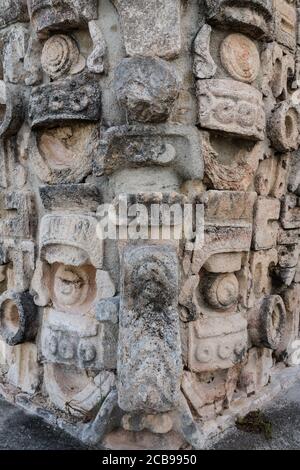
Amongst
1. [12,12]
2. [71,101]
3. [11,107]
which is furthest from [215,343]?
→ [12,12]

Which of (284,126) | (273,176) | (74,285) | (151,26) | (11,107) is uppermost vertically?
(151,26)

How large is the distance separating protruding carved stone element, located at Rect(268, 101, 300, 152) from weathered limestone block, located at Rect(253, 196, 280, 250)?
334mm

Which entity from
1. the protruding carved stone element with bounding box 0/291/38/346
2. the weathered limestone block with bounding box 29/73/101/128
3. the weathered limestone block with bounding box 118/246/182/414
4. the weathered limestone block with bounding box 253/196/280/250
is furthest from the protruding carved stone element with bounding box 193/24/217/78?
the protruding carved stone element with bounding box 0/291/38/346

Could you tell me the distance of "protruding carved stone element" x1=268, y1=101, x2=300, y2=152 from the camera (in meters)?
2.43

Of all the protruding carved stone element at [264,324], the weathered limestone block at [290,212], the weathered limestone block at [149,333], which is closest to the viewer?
the weathered limestone block at [149,333]

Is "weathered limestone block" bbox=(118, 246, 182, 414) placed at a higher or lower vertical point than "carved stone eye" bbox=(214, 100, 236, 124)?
lower

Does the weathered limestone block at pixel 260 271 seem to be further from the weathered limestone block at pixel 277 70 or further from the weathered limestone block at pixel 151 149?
the weathered limestone block at pixel 277 70

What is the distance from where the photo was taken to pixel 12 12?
99.3 inches

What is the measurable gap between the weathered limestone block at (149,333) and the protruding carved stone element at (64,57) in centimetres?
105

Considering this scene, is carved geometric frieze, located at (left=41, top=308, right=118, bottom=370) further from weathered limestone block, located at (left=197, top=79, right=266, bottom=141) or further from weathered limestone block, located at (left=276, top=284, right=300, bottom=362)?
weathered limestone block, located at (left=276, top=284, right=300, bottom=362)

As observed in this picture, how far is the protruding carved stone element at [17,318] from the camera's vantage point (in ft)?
8.10

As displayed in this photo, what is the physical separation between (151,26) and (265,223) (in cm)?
126

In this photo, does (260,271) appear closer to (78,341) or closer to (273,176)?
(273,176)

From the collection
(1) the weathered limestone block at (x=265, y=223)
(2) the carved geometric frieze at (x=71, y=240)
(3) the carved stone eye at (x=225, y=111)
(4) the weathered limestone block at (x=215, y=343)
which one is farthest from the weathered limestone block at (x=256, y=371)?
(3) the carved stone eye at (x=225, y=111)
